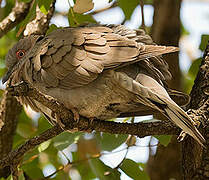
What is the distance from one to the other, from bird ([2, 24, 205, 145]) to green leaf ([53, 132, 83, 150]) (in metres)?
0.25

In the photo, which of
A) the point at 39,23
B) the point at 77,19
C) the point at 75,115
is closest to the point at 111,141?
the point at 75,115

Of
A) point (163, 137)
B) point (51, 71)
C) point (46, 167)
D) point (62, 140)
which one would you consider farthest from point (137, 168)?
point (46, 167)

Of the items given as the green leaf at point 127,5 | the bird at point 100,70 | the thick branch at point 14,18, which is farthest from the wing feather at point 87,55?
the thick branch at point 14,18

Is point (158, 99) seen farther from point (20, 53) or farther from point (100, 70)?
point (20, 53)

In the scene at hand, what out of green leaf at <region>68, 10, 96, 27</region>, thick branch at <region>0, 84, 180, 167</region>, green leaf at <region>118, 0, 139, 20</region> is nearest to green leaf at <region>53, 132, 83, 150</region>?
thick branch at <region>0, 84, 180, 167</region>

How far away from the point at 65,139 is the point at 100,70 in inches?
31.8

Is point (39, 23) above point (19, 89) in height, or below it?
below

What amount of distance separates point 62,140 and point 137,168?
0.62 meters

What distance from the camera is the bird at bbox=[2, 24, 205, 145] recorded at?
118 inches

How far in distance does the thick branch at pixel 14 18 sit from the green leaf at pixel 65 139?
123cm

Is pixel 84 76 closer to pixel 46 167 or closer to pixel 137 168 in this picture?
pixel 137 168

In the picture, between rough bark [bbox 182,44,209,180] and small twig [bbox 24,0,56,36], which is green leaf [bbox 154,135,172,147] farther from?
small twig [bbox 24,0,56,36]

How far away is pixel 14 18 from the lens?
4422 millimetres

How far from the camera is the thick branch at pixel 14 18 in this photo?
Answer: 14.2 feet
